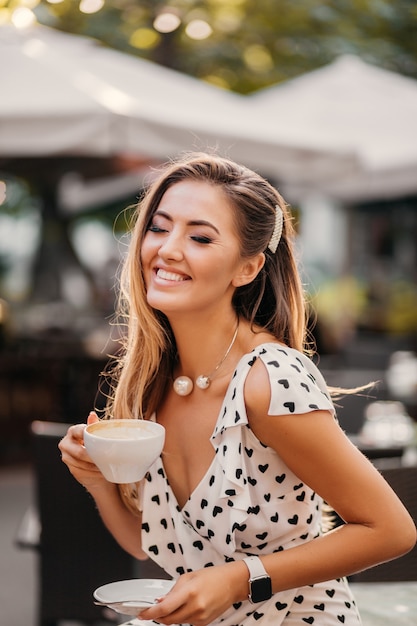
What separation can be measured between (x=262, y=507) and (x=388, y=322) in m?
10.2

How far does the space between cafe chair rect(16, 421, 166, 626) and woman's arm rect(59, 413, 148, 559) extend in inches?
32.3

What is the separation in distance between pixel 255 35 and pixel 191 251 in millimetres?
9728

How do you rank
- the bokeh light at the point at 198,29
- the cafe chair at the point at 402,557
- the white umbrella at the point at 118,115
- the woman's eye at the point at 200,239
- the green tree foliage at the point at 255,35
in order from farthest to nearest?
the green tree foliage at the point at 255,35 → the bokeh light at the point at 198,29 → the white umbrella at the point at 118,115 → the cafe chair at the point at 402,557 → the woman's eye at the point at 200,239

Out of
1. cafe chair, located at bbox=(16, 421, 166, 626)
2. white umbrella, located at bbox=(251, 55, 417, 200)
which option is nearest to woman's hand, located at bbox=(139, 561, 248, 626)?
cafe chair, located at bbox=(16, 421, 166, 626)

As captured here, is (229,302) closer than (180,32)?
Yes

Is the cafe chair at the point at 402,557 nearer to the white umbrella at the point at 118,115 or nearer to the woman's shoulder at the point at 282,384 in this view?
the woman's shoulder at the point at 282,384

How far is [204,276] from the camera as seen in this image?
1843mm

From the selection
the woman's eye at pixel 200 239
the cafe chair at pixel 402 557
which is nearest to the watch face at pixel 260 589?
the woman's eye at pixel 200 239

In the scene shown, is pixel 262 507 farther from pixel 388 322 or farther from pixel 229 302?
pixel 388 322

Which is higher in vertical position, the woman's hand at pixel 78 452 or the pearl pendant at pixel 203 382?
the pearl pendant at pixel 203 382

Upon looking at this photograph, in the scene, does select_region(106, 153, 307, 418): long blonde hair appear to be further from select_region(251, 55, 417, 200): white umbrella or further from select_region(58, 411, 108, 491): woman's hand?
select_region(251, 55, 417, 200): white umbrella

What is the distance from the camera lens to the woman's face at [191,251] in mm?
1840

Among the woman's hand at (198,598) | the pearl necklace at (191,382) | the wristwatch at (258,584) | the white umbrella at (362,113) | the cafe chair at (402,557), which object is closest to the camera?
the woman's hand at (198,598)

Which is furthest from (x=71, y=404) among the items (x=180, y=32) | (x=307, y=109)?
(x=180, y=32)
